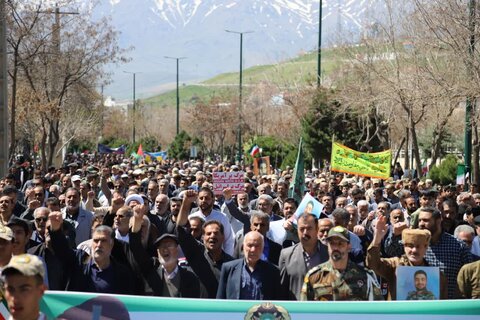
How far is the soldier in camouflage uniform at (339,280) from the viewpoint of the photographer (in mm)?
7215

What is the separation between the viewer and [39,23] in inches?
1355

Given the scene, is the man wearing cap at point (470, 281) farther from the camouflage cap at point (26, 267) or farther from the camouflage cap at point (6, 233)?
the camouflage cap at point (26, 267)

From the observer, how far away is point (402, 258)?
26.8 ft

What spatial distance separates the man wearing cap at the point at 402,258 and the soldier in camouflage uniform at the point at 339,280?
70cm

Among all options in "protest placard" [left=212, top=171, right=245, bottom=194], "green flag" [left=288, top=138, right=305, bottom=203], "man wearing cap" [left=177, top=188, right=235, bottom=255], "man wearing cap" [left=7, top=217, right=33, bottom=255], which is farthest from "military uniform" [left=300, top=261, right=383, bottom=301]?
"green flag" [left=288, top=138, right=305, bottom=203]

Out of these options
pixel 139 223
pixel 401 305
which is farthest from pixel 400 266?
pixel 139 223

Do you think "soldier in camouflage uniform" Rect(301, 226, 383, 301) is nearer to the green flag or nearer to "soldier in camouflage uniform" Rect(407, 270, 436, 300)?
"soldier in camouflage uniform" Rect(407, 270, 436, 300)

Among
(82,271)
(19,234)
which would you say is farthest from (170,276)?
(19,234)

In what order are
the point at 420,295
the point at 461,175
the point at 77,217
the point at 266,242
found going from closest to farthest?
the point at 420,295 < the point at 266,242 < the point at 77,217 < the point at 461,175

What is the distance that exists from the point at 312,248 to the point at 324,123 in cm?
3443

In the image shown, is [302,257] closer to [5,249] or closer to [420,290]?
[420,290]

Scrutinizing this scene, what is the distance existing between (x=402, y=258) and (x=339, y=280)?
109 cm

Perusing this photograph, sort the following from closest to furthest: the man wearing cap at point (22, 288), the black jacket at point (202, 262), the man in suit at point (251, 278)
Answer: the man wearing cap at point (22, 288) → the man in suit at point (251, 278) → the black jacket at point (202, 262)

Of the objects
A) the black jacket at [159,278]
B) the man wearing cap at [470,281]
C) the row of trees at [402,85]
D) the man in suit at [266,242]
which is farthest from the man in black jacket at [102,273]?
the row of trees at [402,85]
